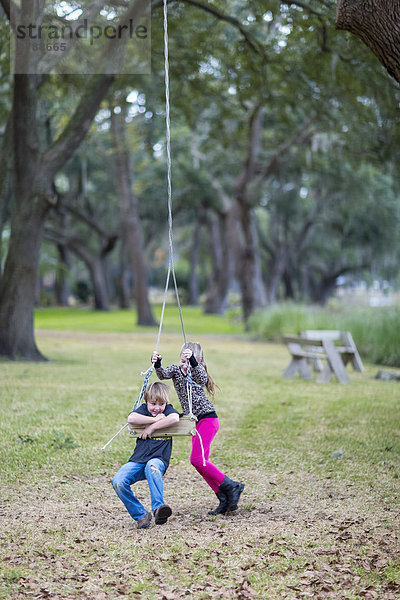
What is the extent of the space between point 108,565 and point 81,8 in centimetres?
947

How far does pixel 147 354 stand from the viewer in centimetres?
1494

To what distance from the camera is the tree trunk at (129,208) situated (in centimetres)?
2358

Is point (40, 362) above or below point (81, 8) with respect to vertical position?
below

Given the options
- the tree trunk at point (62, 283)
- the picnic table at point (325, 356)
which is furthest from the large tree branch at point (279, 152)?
the tree trunk at point (62, 283)

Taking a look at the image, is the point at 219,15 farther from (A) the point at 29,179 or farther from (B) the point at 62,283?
(B) the point at 62,283

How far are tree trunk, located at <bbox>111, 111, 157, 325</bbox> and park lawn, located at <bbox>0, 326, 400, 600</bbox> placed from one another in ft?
48.1

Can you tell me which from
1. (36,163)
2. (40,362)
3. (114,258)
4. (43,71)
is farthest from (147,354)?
(114,258)

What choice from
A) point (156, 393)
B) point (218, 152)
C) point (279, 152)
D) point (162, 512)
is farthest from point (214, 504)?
point (218, 152)

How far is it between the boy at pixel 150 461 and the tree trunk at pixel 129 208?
64.5 feet

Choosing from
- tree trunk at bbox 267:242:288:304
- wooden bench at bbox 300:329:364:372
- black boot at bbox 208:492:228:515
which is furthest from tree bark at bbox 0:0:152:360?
tree trunk at bbox 267:242:288:304

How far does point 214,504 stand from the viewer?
16.1 feet

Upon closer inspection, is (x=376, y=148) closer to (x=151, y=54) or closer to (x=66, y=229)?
(x=151, y=54)

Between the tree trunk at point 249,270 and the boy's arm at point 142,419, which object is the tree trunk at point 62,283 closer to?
the tree trunk at point 249,270

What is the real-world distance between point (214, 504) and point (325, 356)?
648cm
